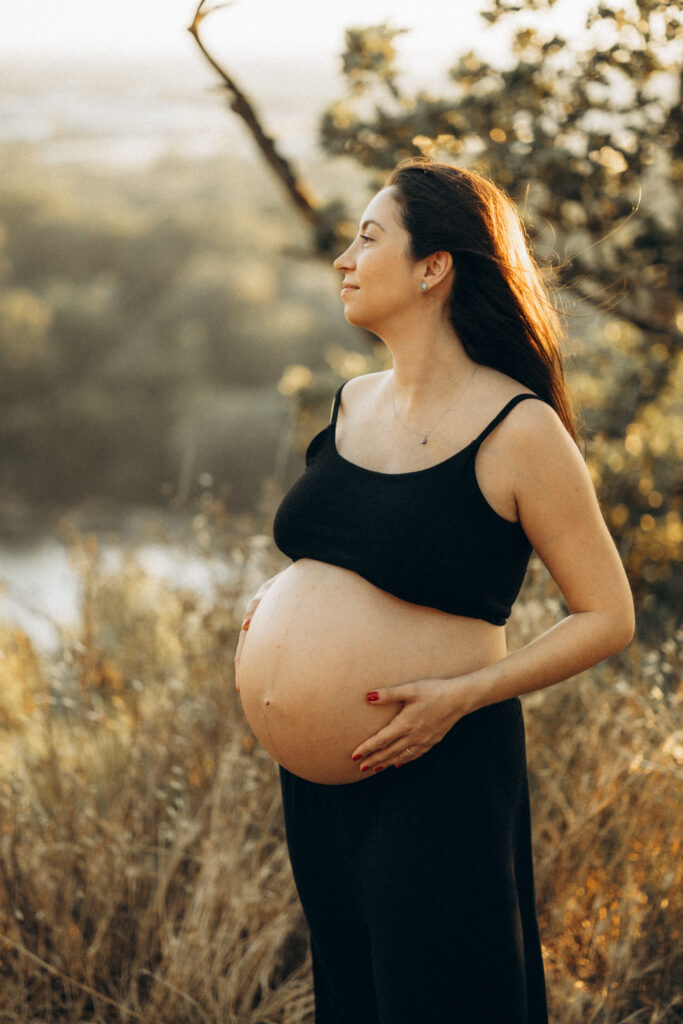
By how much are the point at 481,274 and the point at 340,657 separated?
2.44ft

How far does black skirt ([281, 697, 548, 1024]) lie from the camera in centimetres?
156

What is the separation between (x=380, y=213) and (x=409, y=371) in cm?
30

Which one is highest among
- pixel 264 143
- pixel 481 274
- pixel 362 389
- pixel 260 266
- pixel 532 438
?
pixel 481 274

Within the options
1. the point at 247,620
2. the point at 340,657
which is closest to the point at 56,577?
the point at 247,620

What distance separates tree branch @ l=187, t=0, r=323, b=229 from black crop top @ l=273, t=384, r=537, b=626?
0.96 m

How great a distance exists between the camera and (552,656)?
153 cm

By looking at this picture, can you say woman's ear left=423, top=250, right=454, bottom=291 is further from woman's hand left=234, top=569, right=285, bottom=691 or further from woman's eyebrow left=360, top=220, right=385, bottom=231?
woman's hand left=234, top=569, right=285, bottom=691

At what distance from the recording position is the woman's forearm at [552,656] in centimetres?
153

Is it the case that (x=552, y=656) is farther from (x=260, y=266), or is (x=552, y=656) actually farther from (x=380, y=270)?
(x=260, y=266)

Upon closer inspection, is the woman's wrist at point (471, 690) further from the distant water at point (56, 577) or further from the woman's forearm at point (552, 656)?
the distant water at point (56, 577)

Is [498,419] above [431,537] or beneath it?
above

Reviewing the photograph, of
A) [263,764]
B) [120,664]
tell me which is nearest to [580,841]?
[263,764]

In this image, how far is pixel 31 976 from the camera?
239 centimetres

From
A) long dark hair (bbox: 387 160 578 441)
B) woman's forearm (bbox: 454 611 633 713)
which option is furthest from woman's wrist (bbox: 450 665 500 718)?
long dark hair (bbox: 387 160 578 441)
